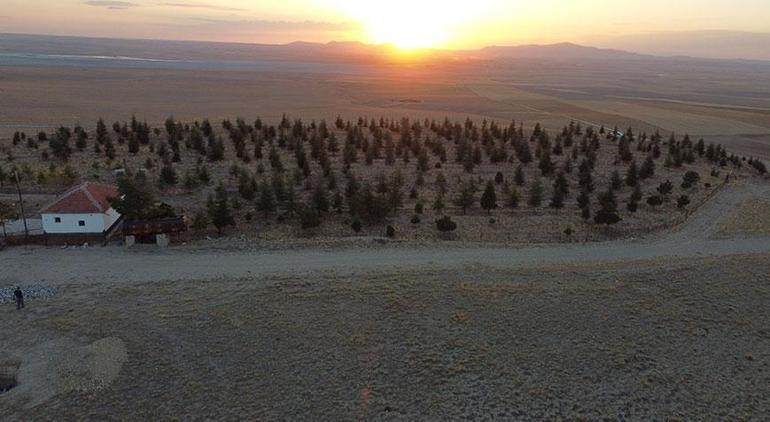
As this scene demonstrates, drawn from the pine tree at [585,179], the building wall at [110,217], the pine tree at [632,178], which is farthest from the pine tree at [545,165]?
the building wall at [110,217]

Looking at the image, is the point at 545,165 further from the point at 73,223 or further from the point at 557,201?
the point at 73,223

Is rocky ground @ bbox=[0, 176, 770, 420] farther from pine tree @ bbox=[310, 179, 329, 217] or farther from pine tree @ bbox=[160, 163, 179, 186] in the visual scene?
pine tree @ bbox=[160, 163, 179, 186]

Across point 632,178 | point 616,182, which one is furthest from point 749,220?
point 632,178

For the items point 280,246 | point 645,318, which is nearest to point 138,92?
point 280,246

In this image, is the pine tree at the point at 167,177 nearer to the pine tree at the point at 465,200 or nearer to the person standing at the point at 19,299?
the person standing at the point at 19,299

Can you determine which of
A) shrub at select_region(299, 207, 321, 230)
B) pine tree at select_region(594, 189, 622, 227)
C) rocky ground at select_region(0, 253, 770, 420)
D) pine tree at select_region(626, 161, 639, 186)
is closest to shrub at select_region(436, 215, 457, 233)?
rocky ground at select_region(0, 253, 770, 420)

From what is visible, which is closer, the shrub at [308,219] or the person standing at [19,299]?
the person standing at [19,299]
